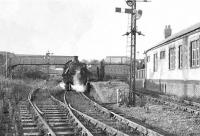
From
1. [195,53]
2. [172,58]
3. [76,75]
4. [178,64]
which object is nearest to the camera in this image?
[195,53]

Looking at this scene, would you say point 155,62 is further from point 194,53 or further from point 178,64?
point 194,53

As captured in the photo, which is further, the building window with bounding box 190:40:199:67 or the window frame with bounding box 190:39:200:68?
the building window with bounding box 190:40:199:67

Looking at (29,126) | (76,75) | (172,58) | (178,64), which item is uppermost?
(172,58)

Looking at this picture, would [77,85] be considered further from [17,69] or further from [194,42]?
[17,69]

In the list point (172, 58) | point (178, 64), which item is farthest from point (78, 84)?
point (178, 64)

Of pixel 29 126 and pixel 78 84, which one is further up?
pixel 78 84

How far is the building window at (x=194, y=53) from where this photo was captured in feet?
71.8

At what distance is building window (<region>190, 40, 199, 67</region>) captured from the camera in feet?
71.8

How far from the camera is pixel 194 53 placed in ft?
73.8

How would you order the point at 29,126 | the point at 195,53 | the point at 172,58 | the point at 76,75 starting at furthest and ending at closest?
the point at 76,75 → the point at 172,58 → the point at 195,53 → the point at 29,126

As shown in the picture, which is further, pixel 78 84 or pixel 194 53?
pixel 78 84

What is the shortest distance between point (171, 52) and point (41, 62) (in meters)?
25.4

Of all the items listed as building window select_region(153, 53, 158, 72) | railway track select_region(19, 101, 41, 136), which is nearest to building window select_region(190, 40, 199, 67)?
building window select_region(153, 53, 158, 72)

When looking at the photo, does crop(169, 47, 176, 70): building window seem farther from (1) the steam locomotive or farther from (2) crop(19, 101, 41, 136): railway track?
(2) crop(19, 101, 41, 136): railway track
